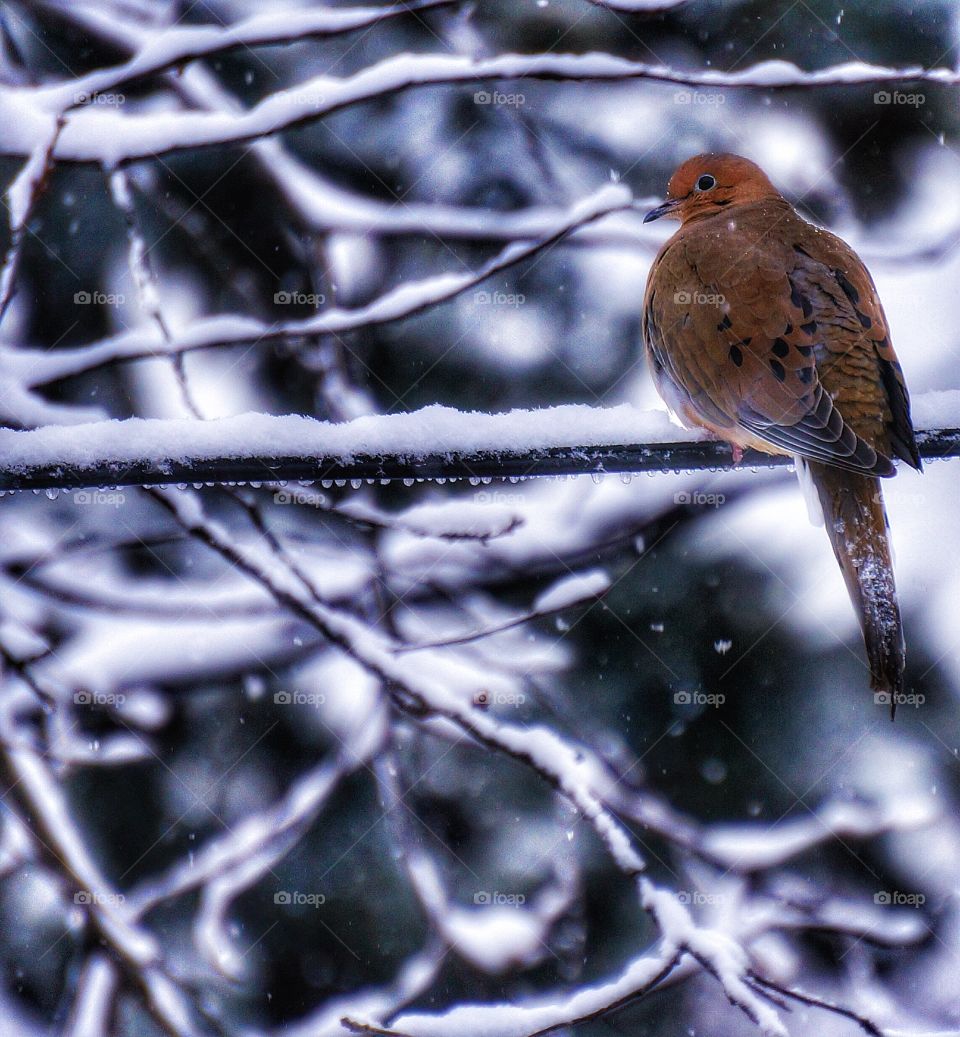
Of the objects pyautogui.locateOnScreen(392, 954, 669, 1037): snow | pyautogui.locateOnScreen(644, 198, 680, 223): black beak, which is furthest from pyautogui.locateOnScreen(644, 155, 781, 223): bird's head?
pyautogui.locateOnScreen(392, 954, 669, 1037): snow

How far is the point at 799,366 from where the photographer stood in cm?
212

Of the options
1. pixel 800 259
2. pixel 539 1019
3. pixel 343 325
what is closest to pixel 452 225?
pixel 343 325

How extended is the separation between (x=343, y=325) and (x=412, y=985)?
175 centimetres
